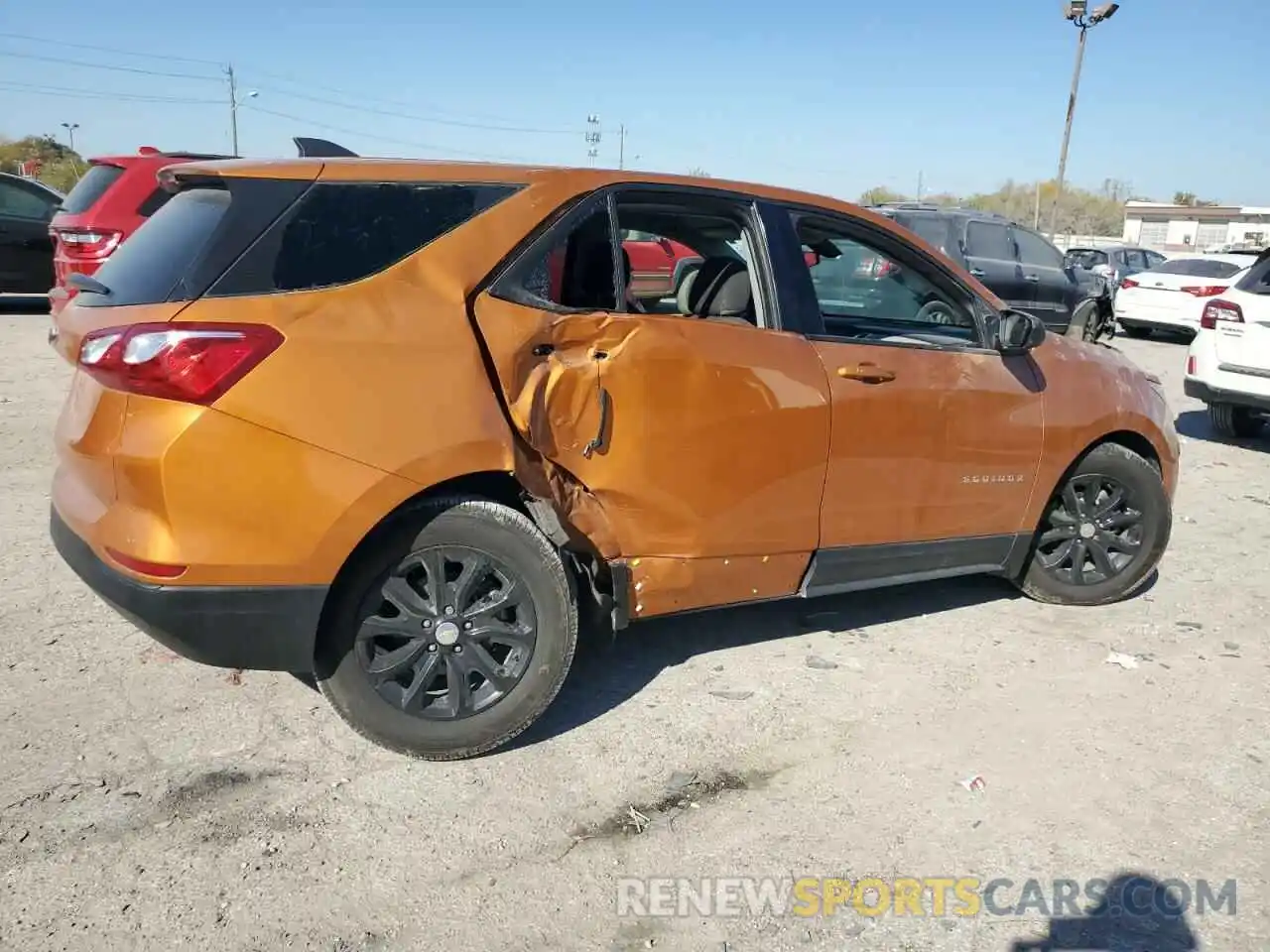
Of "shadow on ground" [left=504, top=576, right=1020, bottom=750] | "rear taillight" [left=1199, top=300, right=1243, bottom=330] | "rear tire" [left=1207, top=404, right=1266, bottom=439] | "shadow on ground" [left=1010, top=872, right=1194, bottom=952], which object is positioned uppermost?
"rear taillight" [left=1199, top=300, right=1243, bottom=330]

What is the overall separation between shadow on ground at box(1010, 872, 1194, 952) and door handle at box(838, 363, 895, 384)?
182 cm

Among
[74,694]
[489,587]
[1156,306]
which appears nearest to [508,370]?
[489,587]

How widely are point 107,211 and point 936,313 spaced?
7279 mm

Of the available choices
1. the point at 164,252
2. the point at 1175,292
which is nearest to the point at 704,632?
the point at 164,252

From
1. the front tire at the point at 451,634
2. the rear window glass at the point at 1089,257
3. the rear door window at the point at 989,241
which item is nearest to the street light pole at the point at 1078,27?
the rear window glass at the point at 1089,257

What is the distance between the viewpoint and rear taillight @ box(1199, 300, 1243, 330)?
26.0 ft

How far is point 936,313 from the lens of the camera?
4.48m

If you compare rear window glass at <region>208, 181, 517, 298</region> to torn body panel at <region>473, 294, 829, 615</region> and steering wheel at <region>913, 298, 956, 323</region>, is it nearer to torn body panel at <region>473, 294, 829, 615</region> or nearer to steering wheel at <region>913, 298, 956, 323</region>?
torn body panel at <region>473, 294, 829, 615</region>

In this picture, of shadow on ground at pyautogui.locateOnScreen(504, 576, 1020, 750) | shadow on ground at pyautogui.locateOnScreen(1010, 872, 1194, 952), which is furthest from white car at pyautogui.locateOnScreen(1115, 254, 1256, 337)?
shadow on ground at pyautogui.locateOnScreen(1010, 872, 1194, 952)

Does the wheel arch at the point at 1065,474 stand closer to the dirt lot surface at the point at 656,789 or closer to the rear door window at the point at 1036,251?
the dirt lot surface at the point at 656,789

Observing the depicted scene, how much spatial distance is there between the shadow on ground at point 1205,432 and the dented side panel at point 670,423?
6.29m

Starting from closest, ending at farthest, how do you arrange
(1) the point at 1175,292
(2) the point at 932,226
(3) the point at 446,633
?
(3) the point at 446,633, (2) the point at 932,226, (1) the point at 1175,292

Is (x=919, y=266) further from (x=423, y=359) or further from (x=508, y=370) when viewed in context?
(x=423, y=359)

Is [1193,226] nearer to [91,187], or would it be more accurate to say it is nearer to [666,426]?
[91,187]
